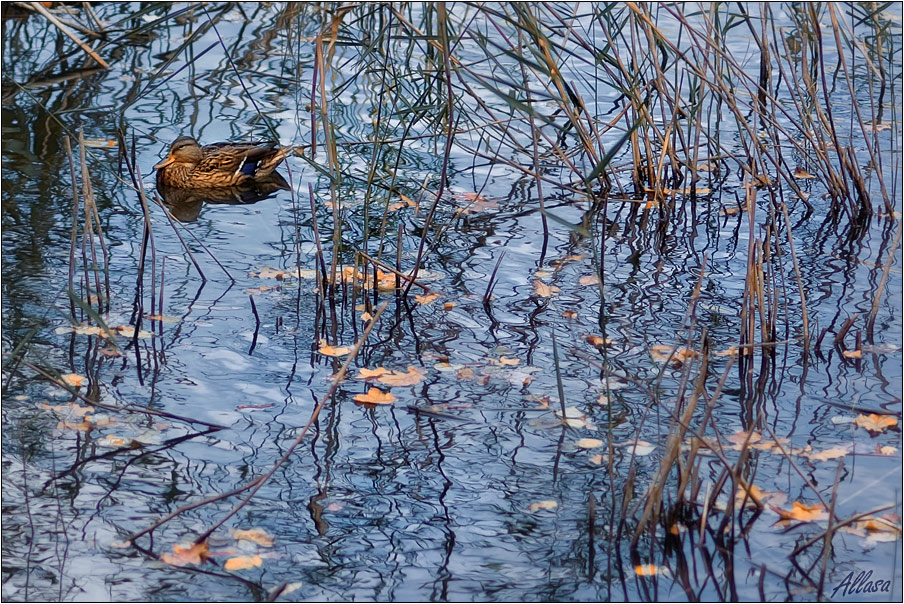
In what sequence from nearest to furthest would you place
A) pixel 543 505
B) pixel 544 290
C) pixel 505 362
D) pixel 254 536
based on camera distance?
pixel 254 536, pixel 543 505, pixel 505 362, pixel 544 290

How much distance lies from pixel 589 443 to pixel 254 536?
1.59 meters

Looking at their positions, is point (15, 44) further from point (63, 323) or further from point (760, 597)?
point (760, 597)

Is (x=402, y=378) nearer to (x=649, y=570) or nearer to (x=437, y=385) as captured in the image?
(x=437, y=385)

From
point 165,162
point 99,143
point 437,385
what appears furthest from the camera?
point 99,143

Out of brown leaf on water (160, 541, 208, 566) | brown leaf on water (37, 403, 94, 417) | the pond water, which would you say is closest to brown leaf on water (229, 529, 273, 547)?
the pond water

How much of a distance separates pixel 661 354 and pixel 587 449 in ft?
3.48

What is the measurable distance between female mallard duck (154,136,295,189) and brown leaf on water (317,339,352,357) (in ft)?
9.04

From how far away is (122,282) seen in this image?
6.70 metres

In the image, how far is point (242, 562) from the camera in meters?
4.25

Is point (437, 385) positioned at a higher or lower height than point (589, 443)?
higher

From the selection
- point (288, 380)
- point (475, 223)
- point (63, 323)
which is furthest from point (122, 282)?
point (475, 223)

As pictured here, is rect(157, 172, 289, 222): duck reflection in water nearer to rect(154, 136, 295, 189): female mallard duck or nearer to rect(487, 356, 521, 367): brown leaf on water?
rect(154, 136, 295, 189): female mallard duck

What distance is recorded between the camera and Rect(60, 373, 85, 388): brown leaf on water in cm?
548

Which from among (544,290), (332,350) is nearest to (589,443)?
(332,350)
